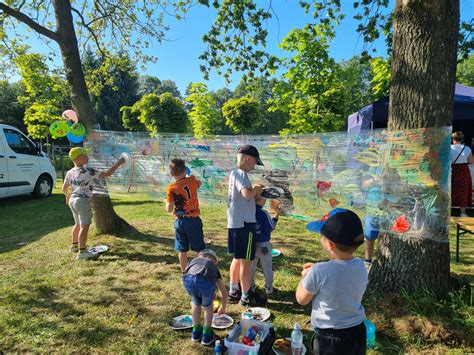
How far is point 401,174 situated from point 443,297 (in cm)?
119

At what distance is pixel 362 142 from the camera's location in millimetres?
3752

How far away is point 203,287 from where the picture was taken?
2.67 meters

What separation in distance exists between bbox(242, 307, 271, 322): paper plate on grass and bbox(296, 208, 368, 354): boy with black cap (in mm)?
1238

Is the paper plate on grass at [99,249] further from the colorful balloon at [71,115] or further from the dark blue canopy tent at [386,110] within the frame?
the dark blue canopy tent at [386,110]

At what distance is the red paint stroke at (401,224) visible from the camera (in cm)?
311

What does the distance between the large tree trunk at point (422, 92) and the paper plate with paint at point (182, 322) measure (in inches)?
73.2

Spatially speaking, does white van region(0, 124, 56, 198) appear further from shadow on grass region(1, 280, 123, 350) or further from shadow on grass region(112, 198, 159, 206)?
shadow on grass region(1, 280, 123, 350)

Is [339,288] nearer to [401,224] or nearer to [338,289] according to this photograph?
[338,289]

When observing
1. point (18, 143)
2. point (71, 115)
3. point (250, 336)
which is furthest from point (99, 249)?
point (18, 143)

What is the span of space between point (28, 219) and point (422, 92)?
824cm

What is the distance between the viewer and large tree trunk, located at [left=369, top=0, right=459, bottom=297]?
2.94 m

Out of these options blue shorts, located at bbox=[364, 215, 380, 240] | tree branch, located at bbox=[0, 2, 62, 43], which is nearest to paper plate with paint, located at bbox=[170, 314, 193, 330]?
blue shorts, located at bbox=[364, 215, 380, 240]

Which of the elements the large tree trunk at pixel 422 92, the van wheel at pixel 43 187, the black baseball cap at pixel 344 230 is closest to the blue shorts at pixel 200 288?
the black baseball cap at pixel 344 230

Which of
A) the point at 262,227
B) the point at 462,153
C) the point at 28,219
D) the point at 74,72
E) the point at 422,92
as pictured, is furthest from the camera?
the point at 28,219
